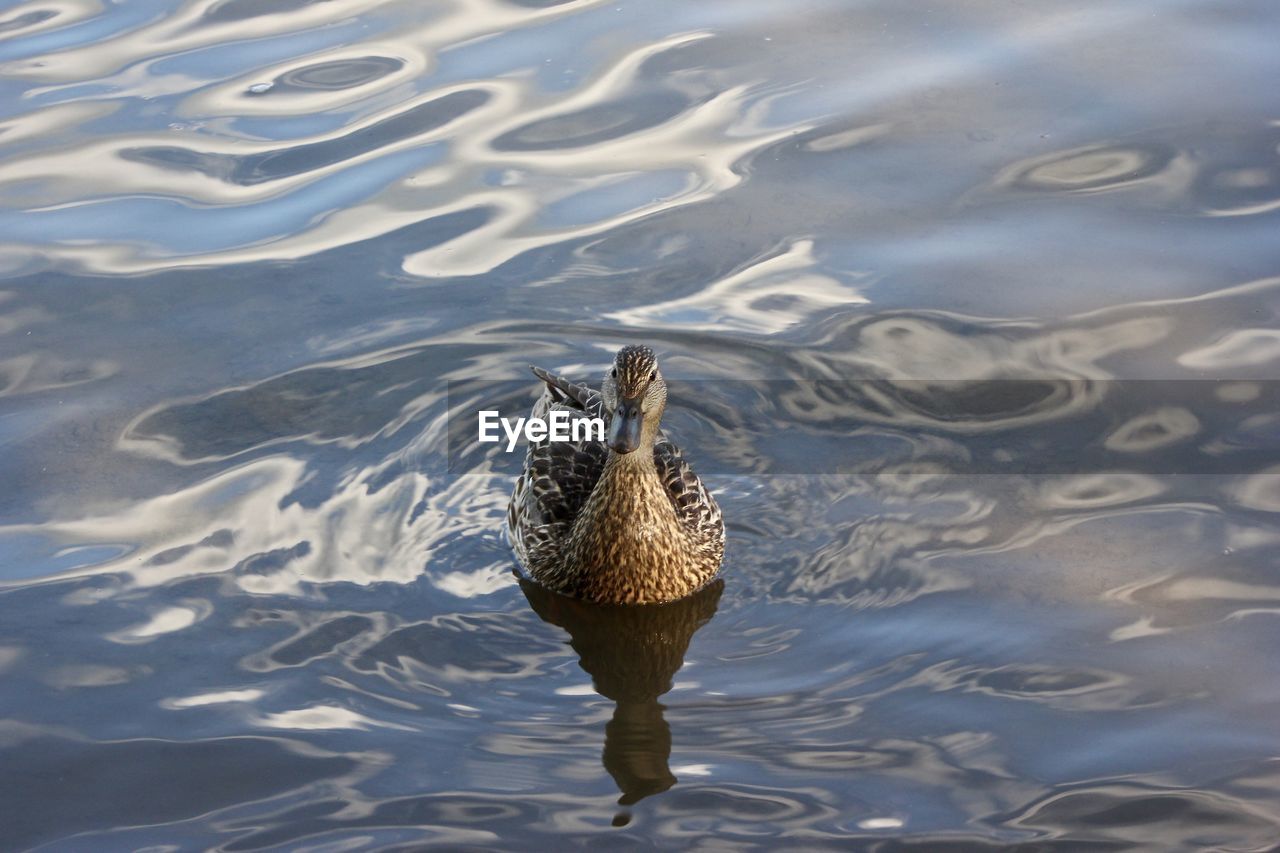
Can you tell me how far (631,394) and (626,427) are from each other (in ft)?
0.48

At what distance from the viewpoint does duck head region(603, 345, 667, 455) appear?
24.4 ft

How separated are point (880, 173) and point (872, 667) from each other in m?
4.63

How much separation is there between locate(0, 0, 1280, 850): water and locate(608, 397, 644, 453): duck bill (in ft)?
2.93

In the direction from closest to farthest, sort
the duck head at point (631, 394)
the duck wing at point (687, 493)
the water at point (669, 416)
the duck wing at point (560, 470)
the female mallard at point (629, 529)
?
the water at point (669, 416), the duck head at point (631, 394), the female mallard at point (629, 529), the duck wing at point (687, 493), the duck wing at point (560, 470)

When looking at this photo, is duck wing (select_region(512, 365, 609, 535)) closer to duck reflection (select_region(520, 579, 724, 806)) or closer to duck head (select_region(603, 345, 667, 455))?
duck reflection (select_region(520, 579, 724, 806))

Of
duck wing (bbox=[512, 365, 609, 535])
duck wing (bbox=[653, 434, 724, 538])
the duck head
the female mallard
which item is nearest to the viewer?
the duck head

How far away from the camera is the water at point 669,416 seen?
6656 millimetres

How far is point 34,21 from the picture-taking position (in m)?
13.3

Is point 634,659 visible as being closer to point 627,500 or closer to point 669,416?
point 627,500

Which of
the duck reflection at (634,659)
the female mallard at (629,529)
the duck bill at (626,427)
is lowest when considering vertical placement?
the duck reflection at (634,659)

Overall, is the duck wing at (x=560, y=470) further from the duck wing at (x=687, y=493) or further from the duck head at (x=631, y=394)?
the duck head at (x=631, y=394)

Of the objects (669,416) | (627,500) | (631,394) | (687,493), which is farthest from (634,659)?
(669,416)

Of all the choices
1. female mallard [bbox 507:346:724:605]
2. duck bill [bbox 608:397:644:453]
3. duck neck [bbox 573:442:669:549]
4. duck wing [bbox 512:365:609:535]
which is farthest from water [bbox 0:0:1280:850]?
duck bill [bbox 608:397:644:453]

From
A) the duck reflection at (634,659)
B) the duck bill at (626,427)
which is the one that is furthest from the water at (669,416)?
the duck bill at (626,427)
